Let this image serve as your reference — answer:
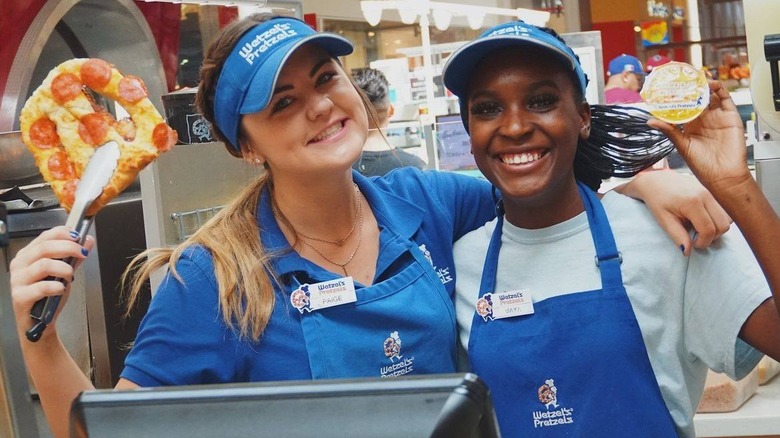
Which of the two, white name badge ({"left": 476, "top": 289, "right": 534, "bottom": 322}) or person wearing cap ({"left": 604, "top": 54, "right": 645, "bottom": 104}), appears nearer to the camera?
white name badge ({"left": 476, "top": 289, "right": 534, "bottom": 322})

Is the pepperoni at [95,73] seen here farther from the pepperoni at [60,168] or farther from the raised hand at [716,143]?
the raised hand at [716,143]

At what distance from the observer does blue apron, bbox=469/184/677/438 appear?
1416 mm

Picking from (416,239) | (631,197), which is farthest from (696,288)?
(416,239)

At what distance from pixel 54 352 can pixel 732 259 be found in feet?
3.31

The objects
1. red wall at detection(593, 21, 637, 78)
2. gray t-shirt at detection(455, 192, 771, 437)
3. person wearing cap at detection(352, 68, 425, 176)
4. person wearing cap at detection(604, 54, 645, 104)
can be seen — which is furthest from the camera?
red wall at detection(593, 21, 637, 78)

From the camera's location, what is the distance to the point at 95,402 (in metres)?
0.74

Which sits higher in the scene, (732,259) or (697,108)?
(697,108)

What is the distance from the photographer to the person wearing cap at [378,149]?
403 centimetres

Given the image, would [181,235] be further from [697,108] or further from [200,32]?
[200,32]

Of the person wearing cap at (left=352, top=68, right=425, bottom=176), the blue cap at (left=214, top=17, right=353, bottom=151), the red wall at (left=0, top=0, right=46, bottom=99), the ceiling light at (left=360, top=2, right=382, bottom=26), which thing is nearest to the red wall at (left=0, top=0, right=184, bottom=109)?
the red wall at (left=0, top=0, right=46, bottom=99)

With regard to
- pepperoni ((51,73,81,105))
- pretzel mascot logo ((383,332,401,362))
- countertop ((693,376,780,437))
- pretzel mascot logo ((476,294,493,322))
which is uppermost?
pepperoni ((51,73,81,105))

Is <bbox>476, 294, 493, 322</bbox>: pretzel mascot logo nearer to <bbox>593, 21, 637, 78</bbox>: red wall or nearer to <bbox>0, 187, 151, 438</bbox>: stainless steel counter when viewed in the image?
<bbox>0, 187, 151, 438</bbox>: stainless steel counter

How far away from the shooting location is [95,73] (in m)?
1.53

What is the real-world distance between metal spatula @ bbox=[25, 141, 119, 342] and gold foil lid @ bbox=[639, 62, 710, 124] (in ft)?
2.65
